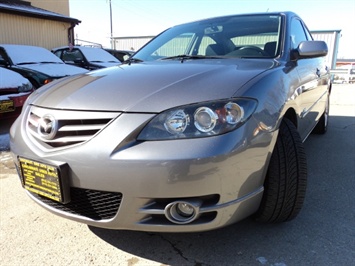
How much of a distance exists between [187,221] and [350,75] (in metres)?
15.6

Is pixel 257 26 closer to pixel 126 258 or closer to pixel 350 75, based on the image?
pixel 126 258

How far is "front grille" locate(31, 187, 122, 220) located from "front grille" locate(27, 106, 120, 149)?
0.26 m

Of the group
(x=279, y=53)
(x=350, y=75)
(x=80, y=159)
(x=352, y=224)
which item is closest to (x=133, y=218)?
(x=80, y=159)

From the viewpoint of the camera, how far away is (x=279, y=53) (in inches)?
91.2

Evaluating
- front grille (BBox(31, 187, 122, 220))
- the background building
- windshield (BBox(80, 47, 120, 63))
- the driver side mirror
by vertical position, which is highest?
the background building

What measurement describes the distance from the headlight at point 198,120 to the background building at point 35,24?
40.7ft

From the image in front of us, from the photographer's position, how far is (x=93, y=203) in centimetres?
159

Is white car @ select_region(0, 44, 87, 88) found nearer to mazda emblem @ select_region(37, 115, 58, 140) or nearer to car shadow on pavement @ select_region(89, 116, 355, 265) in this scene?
mazda emblem @ select_region(37, 115, 58, 140)

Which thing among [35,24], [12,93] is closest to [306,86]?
[12,93]

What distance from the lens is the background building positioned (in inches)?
468

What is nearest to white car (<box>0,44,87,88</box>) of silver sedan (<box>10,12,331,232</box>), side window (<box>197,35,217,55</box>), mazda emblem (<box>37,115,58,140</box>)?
side window (<box>197,35,217,55</box>)

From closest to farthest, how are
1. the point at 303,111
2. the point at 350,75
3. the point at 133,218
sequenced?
the point at 133,218
the point at 303,111
the point at 350,75

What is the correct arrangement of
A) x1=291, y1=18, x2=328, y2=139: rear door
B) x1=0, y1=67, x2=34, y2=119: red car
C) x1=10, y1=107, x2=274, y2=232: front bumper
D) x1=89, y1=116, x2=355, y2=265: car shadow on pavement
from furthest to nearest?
x1=0, y1=67, x2=34, y2=119: red car → x1=291, y1=18, x2=328, y2=139: rear door → x1=89, y1=116, x2=355, y2=265: car shadow on pavement → x1=10, y1=107, x2=274, y2=232: front bumper

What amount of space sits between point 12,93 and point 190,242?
3.88 metres
